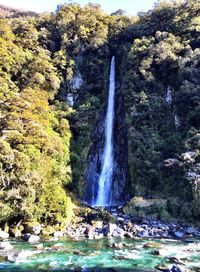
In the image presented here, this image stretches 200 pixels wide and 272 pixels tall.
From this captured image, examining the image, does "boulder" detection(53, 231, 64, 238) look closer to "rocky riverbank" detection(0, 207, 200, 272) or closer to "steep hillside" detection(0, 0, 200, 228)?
"rocky riverbank" detection(0, 207, 200, 272)

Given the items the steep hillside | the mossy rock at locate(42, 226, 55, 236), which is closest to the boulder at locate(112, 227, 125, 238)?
the steep hillside

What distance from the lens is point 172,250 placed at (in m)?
21.2

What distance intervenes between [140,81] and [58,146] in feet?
52.0

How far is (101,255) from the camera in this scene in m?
20.0

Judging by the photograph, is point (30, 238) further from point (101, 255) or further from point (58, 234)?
point (101, 255)

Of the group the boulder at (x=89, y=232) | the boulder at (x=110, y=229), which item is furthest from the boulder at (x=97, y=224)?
the boulder at (x=110, y=229)

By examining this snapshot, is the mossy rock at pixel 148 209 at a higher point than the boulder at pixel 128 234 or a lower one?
higher

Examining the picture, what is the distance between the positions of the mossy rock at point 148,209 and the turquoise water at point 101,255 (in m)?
6.59

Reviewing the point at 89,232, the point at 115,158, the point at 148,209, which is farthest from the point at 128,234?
the point at 115,158

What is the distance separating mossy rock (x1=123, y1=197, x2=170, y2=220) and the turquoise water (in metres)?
6.59

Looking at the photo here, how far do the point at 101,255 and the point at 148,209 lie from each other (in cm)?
1250

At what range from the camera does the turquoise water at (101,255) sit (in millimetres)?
17375

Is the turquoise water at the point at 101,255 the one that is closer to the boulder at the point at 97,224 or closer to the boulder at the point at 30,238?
the boulder at the point at 30,238

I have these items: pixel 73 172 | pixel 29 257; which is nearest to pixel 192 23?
pixel 73 172
